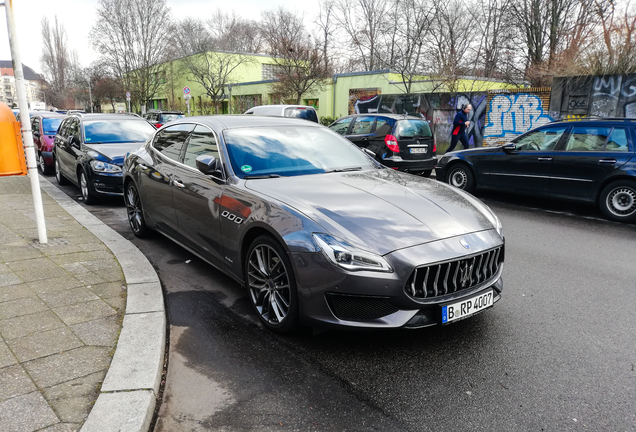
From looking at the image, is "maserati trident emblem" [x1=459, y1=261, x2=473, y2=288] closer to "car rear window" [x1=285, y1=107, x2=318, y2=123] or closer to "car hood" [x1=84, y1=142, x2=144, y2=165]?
"car hood" [x1=84, y1=142, x2=144, y2=165]

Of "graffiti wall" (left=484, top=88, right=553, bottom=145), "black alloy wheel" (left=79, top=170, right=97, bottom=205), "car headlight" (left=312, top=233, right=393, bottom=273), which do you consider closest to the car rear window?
"graffiti wall" (left=484, top=88, right=553, bottom=145)

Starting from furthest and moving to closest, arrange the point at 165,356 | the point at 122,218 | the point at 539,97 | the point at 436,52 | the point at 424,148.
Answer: the point at 436,52
the point at 539,97
the point at 424,148
the point at 122,218
the point at 165,356

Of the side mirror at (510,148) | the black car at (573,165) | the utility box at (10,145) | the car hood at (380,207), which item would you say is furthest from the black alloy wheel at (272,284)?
the side mirror at (510,148)

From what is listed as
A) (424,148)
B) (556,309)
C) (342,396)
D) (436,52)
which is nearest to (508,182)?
(424,148)

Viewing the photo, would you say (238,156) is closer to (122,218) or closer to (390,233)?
(390,233)

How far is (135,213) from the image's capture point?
629cm

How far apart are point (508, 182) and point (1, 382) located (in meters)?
8.53

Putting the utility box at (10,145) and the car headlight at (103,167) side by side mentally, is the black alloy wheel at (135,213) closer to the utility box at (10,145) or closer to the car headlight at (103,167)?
the utility box at (10,145)

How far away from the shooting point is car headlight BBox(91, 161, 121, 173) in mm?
8305

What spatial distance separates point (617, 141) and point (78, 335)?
8.15m

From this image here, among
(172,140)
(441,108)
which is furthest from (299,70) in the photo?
(172,140)

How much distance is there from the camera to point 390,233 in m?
3.10

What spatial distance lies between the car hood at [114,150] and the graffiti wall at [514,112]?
40.3 feet

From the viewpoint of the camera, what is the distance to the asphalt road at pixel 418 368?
8.45ft
